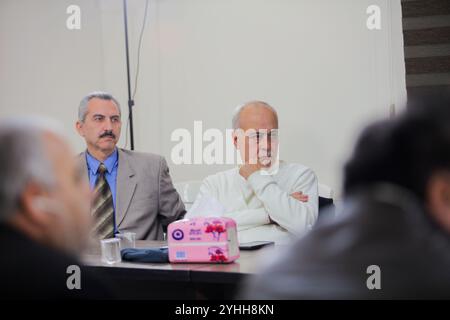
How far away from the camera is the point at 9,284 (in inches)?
32.9

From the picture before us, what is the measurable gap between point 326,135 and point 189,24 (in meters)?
1.11

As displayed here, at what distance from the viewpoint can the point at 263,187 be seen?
2.59 meters

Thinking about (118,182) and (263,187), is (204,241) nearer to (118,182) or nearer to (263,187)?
(263,187)

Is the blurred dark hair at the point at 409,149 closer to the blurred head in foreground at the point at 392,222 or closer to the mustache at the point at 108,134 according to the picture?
the blurred head in foreground at the point at 392,222

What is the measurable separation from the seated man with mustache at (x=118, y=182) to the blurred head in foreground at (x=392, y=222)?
79.6 inches

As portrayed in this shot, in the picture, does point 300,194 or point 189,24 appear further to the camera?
point 189,24

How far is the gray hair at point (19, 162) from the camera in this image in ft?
2.56

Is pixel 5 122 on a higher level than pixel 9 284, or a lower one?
higher

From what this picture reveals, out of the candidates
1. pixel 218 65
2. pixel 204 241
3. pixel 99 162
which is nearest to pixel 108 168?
pixel 99 162

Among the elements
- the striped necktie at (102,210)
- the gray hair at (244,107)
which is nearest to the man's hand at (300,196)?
the gray hair at (244,107)
